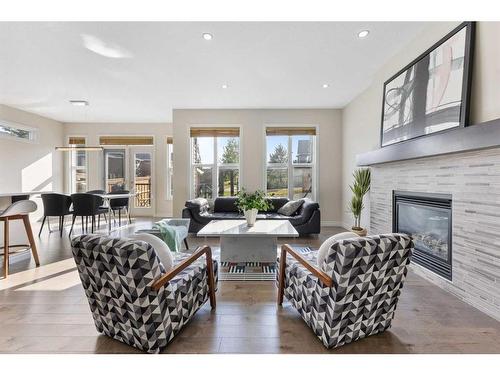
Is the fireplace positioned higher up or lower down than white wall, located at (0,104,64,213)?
lower down

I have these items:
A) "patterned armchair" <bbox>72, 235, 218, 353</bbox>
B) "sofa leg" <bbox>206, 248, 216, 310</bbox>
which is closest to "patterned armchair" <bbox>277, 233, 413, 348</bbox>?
"sofa leg" <bbox>206, 248, 216, 310</bbox>

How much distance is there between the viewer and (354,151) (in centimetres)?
510

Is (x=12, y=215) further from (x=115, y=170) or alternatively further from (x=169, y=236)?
(x=115, y=170)

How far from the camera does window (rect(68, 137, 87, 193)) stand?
23.7 feet

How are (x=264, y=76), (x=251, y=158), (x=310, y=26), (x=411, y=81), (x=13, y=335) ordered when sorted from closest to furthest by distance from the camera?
(x=13, y=335), (x=310, y=26), (x=411, y=81), (x=264, y=76), (x=251, y=158)

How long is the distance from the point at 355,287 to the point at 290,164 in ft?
15.2

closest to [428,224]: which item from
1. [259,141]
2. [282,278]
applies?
[282,278]

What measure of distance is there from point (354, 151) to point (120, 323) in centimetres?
485

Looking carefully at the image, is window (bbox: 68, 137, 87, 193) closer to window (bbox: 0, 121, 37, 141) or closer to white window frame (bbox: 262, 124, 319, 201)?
window (bbox: 0, 121, 37, 141)

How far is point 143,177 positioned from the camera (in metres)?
7.38

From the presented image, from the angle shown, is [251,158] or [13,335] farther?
[251,158]

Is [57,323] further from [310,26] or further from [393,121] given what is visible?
[393,121]

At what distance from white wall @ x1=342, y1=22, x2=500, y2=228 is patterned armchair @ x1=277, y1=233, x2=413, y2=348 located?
1.52 metres

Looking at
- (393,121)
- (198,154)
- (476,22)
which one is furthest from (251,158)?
Answer: (476,22)
